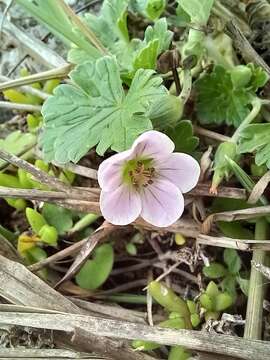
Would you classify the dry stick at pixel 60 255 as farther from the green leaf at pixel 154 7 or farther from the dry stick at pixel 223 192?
the green leaf at pixel 154 7

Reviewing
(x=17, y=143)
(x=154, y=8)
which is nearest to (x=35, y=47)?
(x=17, y=143)

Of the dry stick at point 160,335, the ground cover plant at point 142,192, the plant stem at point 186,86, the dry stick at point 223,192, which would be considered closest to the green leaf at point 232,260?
the ground cover plant at point 142,192

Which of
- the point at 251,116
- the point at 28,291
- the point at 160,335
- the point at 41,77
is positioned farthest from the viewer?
the point at 41,77

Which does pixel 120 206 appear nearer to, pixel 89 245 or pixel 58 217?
pixel 89 245

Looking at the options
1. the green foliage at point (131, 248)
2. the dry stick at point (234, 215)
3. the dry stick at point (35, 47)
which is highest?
the dry stick at point (35, 47)

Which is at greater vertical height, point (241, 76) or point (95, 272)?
point (241, 76)

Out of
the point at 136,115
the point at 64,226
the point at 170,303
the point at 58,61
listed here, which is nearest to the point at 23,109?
the point at 58,61

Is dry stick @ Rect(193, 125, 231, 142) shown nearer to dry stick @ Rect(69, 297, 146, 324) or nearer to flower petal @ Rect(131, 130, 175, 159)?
flower petal @ Rect(131, 130, 175, 159)

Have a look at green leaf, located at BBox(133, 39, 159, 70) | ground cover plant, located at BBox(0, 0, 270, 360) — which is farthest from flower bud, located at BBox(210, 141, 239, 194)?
green leaf, located at BBox(133, 39, 159, 70)
